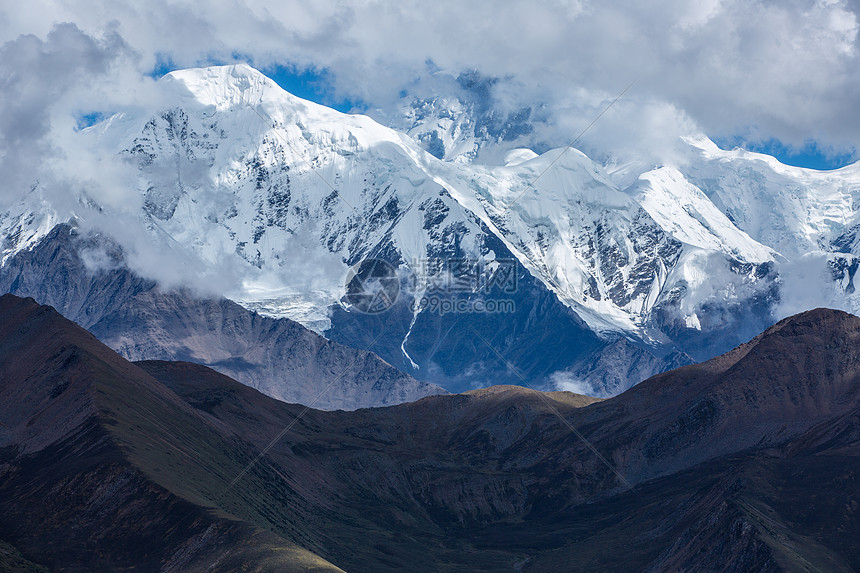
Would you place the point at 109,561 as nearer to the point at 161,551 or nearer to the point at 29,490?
the point at 161,551

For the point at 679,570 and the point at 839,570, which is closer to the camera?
the point at 839,570

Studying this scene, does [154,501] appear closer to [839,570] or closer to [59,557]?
[59,557]

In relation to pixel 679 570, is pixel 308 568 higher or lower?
higher

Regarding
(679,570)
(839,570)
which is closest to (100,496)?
(679,570)

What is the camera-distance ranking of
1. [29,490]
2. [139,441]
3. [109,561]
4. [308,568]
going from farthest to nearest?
[139,441] → [29,490] → [109,561] → [308,568]

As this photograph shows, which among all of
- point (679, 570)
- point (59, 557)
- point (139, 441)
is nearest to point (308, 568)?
point (59, 557)

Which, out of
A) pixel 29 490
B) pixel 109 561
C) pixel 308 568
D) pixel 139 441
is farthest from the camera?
pixel 139 441

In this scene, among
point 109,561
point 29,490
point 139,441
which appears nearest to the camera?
point 109,561

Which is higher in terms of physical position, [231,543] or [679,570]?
[231,543]

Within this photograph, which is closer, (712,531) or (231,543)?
(231,543)
